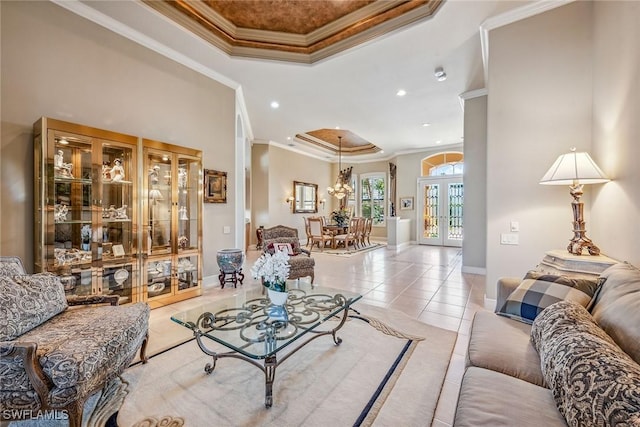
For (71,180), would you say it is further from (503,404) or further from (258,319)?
(503,404)

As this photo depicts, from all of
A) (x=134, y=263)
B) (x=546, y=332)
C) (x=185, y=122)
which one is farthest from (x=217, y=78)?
(x=546, y=332)

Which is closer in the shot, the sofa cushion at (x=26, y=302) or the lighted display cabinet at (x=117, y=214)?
the sofa cushion at (x=26, y=302)

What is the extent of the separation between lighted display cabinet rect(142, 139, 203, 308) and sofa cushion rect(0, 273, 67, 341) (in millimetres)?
1310

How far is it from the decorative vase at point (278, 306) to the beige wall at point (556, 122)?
8.60 feet

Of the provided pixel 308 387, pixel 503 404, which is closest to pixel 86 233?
pixel 308 387

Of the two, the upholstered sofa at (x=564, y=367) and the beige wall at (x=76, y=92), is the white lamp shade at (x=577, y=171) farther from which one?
the beige wall at (x=76, y=92)

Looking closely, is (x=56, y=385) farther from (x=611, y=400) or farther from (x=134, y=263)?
(x=611, y=400)

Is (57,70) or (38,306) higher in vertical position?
(57,70)

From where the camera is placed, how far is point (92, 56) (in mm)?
3129

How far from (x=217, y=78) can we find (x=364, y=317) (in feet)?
14.2

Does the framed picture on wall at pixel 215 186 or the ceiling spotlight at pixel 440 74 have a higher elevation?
the ceiling spotlight at pixel 440 74

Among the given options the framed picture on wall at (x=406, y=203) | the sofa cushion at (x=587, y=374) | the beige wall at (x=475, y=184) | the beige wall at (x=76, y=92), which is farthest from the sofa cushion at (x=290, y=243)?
the framed picture on wall at (x=406, y=203)

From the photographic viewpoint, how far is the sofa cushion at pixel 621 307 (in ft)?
4.00

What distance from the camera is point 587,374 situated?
1.00m
